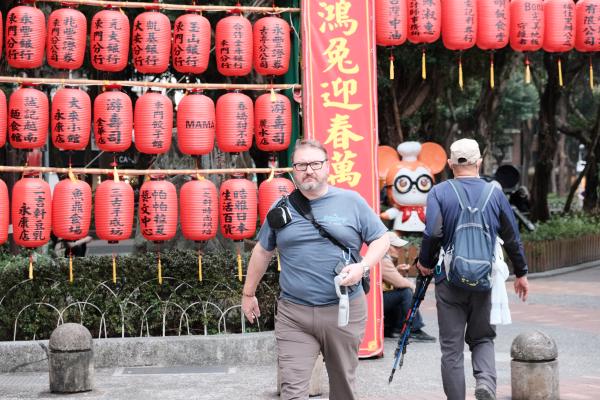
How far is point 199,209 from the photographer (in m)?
9.74

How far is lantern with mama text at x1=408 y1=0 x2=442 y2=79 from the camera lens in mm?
10414

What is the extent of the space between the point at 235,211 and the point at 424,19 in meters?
2.87

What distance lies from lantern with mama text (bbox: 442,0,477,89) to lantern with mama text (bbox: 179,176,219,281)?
3.00 m

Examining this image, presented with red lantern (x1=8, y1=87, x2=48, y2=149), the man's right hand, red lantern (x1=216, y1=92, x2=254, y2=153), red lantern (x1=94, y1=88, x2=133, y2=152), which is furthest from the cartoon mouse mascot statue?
the man's right hand

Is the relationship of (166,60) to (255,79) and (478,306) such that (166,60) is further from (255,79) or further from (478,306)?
(255,79)

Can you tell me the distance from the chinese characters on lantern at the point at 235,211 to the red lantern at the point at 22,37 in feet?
7.49

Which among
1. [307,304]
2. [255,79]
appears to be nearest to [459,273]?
[307,304]

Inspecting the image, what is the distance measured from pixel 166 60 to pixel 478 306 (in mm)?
4642

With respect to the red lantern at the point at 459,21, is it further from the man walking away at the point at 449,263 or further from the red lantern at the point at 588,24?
the man walking away at the point at 449,263

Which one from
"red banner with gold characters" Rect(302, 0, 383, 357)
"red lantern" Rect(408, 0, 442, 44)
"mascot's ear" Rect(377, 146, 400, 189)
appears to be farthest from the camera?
"mascot's ear" Rect(377, 146, 400, 189)

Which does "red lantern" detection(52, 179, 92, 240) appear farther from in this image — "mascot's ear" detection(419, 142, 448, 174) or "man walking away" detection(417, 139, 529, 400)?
"mascot's ear" detection(419, 142, 448, 174)

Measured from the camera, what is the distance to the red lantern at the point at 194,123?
982 cm

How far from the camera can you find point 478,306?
646 cm

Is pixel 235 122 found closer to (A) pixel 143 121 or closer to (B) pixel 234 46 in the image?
(B) pixel 234 46
